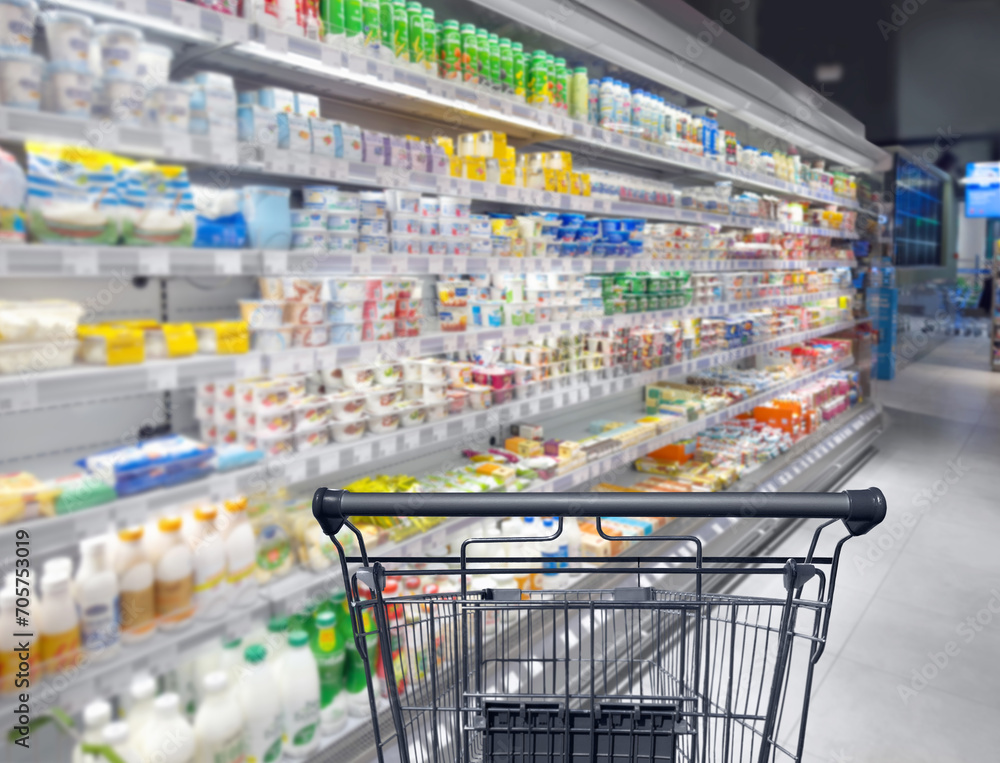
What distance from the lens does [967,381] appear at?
9992 millimetres

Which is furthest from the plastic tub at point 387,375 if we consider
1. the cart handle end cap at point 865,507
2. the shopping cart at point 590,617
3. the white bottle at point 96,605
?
the cart handle end cap at point 865,507

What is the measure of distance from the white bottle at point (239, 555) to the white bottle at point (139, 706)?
0.27 metres

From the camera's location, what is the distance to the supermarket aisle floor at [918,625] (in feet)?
7.77

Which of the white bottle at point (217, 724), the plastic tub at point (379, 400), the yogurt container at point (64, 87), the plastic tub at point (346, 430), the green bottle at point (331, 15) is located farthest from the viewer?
the plastic tub at point (379, 400)

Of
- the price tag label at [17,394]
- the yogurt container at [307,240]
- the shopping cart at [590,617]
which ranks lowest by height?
the shopping cart at [590,617]

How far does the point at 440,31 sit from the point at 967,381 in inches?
412

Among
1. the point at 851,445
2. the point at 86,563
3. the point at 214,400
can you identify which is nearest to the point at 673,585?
the point at 214,400

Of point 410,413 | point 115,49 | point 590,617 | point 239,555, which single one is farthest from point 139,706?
point 115,49

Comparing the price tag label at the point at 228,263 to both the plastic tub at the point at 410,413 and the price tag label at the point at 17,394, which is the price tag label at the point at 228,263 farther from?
the plastic tub at the point at 410,413

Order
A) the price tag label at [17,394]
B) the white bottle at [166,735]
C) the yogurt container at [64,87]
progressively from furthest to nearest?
the white bottle at [166,735], the yogurt container at [64,87], the price tag label at [17,394]

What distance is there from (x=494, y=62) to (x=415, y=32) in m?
0.39

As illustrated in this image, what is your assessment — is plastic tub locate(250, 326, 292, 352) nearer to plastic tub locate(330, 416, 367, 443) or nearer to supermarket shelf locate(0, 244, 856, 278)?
supermarket shelf locate(0, 244, 856, 278)

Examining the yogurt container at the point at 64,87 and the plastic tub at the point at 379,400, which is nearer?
the yogurt container at the point at 64,87

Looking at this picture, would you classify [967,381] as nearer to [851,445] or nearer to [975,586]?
[851,445]
